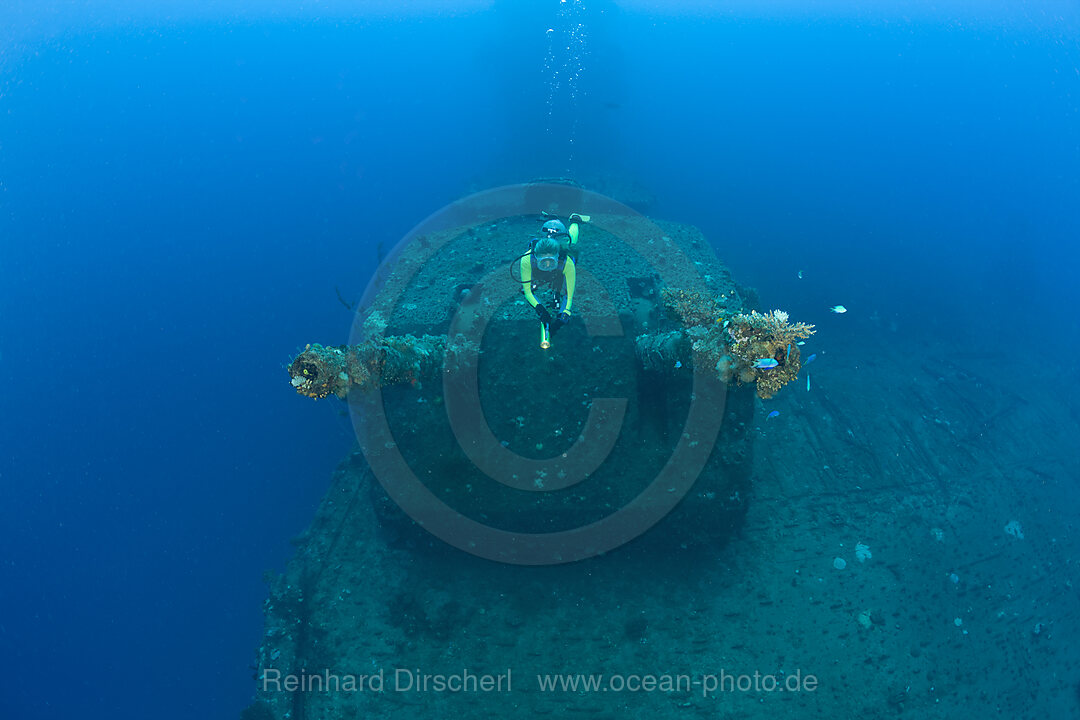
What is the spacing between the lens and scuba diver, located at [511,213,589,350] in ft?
19.1

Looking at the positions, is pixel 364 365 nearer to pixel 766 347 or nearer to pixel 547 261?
pixel 547 261

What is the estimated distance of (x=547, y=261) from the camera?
582 cm

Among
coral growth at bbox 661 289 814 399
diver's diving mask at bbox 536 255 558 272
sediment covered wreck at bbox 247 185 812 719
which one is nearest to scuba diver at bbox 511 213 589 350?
diver's diving mask at bbox 536 255 558 272

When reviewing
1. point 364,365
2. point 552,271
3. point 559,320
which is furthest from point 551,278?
point 364,365

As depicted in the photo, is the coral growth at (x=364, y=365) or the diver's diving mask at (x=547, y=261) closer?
the coral growth at (x=364, y=365)

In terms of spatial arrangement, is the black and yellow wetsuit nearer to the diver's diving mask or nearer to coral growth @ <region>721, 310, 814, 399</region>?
the diver's diving mask

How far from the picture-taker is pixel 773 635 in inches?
260

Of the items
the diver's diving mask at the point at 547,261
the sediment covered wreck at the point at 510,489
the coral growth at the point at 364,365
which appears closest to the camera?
the coral growth at the point at 364,365

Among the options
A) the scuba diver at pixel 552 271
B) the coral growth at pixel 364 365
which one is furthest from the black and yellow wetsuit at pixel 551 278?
the coral growth at pixel 364 365

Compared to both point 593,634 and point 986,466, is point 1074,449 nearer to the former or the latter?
point 986,466

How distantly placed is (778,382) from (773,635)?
15.1 ft

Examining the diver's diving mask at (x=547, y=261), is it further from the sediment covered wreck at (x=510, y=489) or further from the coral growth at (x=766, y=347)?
the coral growth at (x=766, y=347)

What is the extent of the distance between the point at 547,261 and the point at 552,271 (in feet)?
1.29

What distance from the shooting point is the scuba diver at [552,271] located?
584cm
